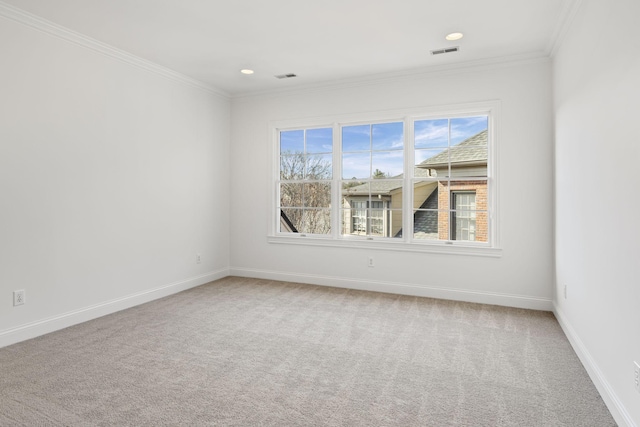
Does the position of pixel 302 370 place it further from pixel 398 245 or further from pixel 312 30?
pixel 312 30

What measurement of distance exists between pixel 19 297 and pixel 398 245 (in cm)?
385

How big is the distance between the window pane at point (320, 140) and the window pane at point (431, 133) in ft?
3.85

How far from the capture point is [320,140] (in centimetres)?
522

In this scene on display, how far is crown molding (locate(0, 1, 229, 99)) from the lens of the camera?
301 cm

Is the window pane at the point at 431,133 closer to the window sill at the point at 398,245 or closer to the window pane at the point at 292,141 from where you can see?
the window sill at the point at 398,245

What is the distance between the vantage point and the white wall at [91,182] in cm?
307

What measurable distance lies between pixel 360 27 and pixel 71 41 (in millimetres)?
2701

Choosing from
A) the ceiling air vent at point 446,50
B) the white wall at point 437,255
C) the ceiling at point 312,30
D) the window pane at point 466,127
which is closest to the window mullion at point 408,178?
the white wall at point 437,255

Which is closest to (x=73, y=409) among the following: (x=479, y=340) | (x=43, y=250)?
(x=43, y=250)

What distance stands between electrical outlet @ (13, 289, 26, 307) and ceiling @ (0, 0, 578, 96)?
2.33m

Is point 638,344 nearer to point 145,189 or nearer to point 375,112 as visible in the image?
point 375,112

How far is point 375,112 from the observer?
475 cm

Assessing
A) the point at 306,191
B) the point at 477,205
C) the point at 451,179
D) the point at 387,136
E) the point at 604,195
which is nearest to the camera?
the point at 604,195

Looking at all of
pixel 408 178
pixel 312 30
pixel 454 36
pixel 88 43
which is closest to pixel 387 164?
pixel 408 178
